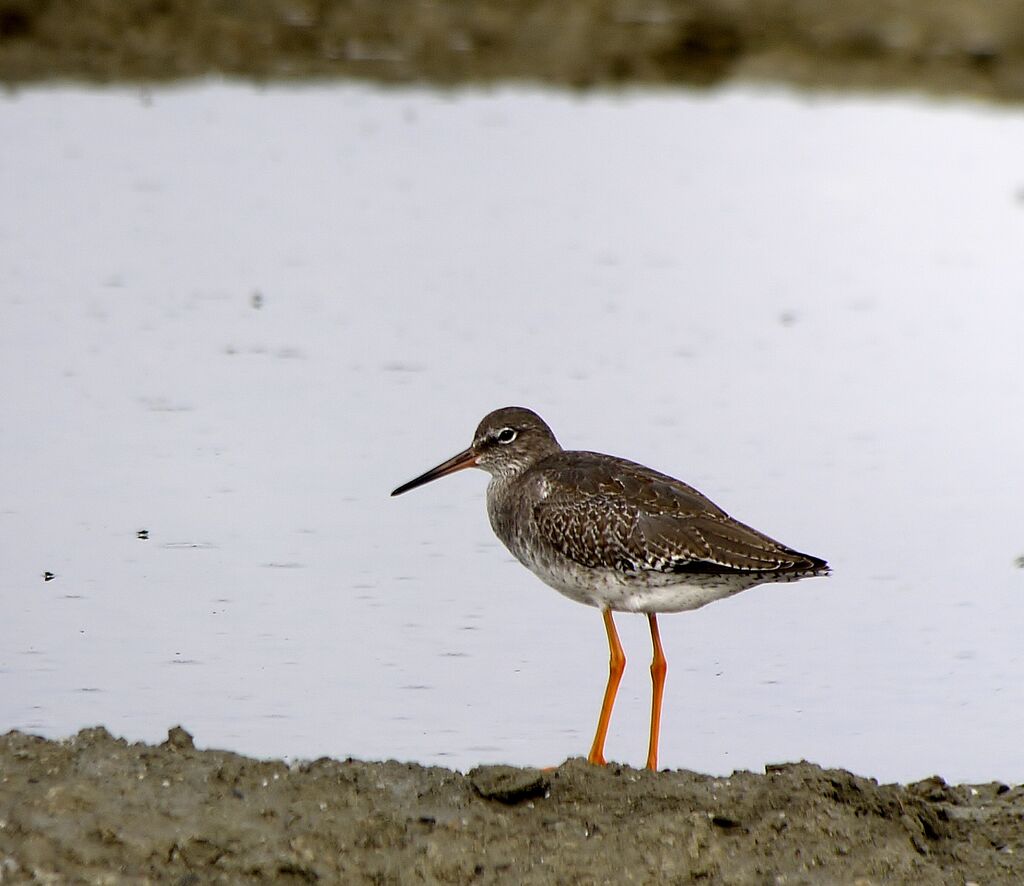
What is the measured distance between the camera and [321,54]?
1888 cm

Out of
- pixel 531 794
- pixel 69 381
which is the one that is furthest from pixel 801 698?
pixel 69 381

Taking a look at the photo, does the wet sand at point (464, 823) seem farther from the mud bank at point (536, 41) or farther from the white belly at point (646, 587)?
the mud bank at point (536, 41)

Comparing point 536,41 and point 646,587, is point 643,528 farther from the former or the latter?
point 536,41

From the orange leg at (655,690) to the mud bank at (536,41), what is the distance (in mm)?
11608

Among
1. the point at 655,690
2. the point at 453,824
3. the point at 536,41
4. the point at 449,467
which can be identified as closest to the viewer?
the point at 453,824

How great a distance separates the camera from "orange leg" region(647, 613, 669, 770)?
6.69 m

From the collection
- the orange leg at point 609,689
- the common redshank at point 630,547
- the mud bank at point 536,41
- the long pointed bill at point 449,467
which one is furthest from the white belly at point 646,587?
the mud bank at point 536,41

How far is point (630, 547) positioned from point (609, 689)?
0.51 meters

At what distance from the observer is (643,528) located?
6.92m

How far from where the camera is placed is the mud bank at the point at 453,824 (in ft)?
17.5

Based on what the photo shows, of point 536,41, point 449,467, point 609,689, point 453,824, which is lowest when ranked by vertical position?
point 453,824

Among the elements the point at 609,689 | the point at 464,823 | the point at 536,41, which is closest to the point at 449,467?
the point at 609,689

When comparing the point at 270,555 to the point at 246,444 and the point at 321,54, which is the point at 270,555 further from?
the point at 321,54

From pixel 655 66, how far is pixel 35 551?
12112 mm
